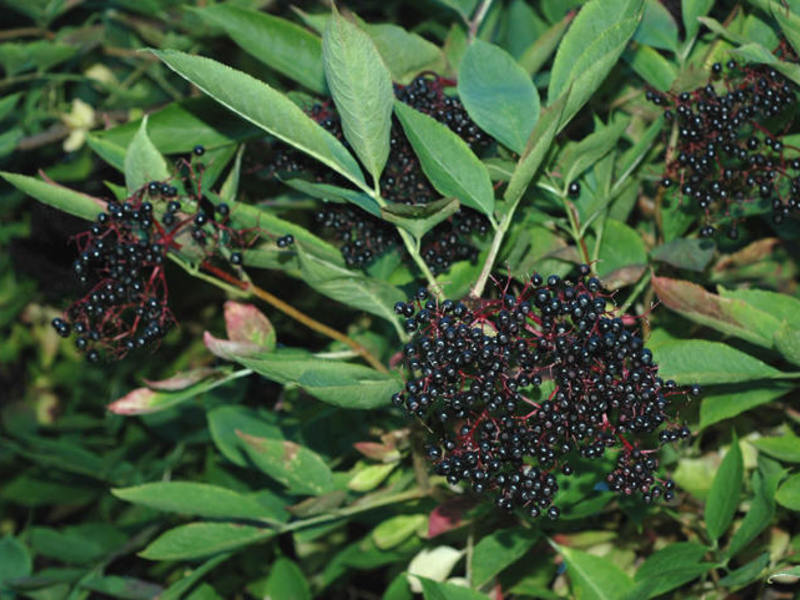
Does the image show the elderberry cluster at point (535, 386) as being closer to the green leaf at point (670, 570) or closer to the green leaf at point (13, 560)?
the green leaf at point (670, 570)

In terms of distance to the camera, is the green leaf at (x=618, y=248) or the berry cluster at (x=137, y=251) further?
the green leaf at (x=618, y=248)

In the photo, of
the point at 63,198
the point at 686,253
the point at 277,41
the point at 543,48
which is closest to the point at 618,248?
the point at 686,253

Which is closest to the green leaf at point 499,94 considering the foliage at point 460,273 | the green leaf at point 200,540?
the foliage at point 460,273

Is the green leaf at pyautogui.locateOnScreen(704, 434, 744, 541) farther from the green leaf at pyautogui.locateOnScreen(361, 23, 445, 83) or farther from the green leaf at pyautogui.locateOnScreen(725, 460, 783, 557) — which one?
the green leaf at pyautogui.locateOnScreen(361, 23, 445, 83)

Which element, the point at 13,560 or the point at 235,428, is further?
the point at 13,560

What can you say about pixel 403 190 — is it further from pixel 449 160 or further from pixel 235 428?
pixel 235 428

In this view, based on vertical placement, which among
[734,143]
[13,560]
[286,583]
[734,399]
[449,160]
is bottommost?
[13,560]
